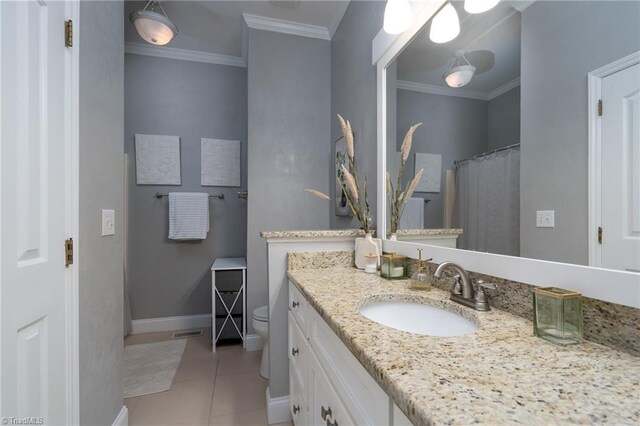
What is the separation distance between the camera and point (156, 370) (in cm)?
207

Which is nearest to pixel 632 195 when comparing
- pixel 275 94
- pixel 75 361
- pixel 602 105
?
pixel 602 105

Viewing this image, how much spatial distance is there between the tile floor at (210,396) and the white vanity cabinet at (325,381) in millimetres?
524

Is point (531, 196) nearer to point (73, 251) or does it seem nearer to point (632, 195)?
point (632, 195)

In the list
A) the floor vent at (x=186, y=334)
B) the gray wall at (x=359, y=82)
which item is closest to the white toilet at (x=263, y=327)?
the gray wall at (x=359, y=82)

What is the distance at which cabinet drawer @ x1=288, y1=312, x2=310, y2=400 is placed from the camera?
1090 mm

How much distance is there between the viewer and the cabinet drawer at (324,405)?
71 cm

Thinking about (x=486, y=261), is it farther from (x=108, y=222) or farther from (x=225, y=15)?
(x=225, y=15)

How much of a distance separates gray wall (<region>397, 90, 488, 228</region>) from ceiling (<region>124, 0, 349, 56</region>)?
4.75 ft

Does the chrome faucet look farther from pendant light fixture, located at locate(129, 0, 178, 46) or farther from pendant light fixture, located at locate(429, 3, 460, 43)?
pendant light fixture, located at locate(129, 0, 178, 46)

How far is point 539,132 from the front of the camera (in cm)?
74

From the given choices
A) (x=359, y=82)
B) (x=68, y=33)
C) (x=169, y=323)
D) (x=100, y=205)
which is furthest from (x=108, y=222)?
(x=169, y=323)

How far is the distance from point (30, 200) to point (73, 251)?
280 mm

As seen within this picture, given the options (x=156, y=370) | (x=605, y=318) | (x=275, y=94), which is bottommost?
(x=156, y=370)

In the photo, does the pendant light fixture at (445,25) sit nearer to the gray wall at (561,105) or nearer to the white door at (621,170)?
the gray wall at (561,105)
